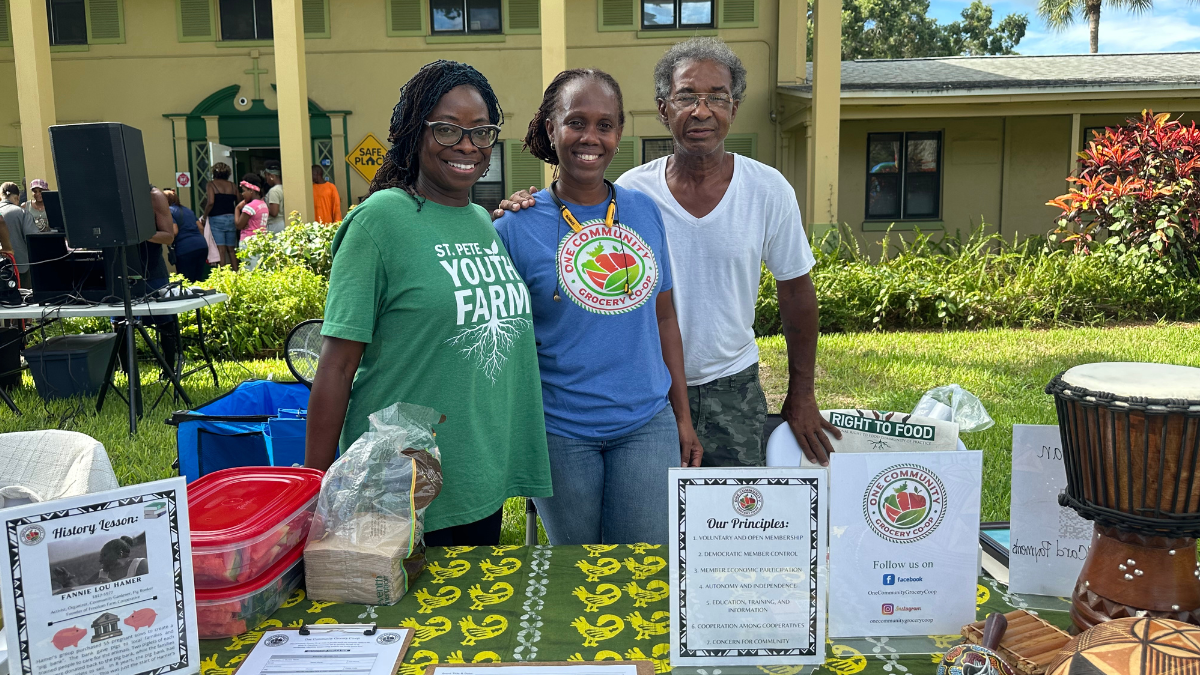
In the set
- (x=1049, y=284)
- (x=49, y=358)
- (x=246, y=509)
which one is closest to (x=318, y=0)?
(x=49, y=358)

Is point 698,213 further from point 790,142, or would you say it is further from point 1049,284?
point 790,142

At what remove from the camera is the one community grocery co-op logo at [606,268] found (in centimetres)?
217

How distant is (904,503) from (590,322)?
0.94 m

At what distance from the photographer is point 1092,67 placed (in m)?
14.0

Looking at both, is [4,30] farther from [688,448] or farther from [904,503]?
[904,503]

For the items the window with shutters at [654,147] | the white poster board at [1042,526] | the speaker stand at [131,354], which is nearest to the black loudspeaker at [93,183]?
the speaker stand at [131,354]

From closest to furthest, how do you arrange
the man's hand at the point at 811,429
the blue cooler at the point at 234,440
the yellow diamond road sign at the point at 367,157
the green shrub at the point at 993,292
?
the man's hand at the point at 811,429 < the blue cooler at the point at 234,440 < the green shrub at the point at 993,292 < the yellow diamond road sign at the point at 367,157

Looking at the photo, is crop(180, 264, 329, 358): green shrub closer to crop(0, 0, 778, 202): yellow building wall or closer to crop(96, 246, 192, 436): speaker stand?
crop(96, 246, 192, 436): speaker stand

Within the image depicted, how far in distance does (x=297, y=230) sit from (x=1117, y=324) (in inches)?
352

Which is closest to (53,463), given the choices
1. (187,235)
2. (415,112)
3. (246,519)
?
(246,519)

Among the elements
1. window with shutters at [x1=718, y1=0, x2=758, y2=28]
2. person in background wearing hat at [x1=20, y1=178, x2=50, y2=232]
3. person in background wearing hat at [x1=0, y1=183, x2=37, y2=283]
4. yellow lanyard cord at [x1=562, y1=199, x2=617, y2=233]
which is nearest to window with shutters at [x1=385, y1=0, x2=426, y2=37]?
window with shutters at [x1=718, y1=0, x2=758, y2=28]

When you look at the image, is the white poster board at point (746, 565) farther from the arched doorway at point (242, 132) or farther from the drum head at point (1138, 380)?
the arched doorway at point (242, 132)

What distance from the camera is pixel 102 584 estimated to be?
1331mm

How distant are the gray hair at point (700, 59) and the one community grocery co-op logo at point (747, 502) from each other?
4.88 feet
